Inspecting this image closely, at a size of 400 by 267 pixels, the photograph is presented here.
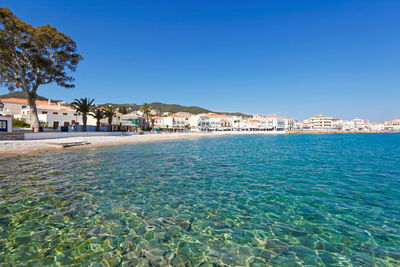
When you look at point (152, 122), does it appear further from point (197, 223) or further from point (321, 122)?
point (321, 122)

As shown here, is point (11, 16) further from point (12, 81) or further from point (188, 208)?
point (188, 208)

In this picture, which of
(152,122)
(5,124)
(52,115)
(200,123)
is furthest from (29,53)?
(200,123)

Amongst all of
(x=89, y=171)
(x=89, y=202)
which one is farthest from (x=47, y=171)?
(x=89, y=202)

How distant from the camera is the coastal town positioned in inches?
2045

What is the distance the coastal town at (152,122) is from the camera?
51938 mm

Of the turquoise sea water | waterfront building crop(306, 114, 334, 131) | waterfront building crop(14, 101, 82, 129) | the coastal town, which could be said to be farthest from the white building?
waterfront building crop(306, 114, 334, 131)

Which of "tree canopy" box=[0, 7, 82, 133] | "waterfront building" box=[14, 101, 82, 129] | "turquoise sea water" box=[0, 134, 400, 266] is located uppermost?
"tree canopy" box=[0, 7, 82, 133]

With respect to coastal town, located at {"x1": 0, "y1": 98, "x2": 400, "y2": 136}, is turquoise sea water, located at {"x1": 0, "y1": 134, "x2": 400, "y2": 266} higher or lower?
lower

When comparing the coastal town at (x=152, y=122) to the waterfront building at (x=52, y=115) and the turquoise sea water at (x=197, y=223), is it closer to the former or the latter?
the waterfront building at (x=52, y=115)

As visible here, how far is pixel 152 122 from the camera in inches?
3430

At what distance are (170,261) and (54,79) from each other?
4292cm

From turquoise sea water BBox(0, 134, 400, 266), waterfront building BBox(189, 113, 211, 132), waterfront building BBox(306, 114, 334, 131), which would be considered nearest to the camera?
turquoise sea water BBox(0, 134, 400, 266)

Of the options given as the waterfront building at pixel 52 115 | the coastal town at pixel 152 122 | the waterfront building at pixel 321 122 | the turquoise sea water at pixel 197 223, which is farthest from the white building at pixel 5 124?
the waterfront building at pixel 321 122

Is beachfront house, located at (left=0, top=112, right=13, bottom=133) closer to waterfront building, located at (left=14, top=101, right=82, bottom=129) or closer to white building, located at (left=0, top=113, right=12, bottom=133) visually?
white building, located at (left=0, top=113, right=12, bottom=133)
